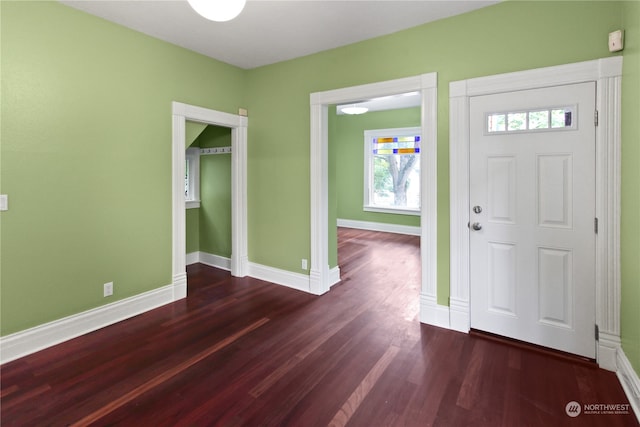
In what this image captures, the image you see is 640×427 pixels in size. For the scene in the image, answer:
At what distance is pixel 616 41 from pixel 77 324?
4.69 meters

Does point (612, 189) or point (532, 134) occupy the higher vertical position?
point (532, 134)

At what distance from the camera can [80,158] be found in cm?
276

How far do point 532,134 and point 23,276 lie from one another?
13.6ft

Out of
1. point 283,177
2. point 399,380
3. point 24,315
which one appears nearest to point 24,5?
point 24,315

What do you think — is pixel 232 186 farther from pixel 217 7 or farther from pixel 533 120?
pixel 533 120

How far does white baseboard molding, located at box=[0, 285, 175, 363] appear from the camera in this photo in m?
2.42

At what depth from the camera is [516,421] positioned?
179 centimetres

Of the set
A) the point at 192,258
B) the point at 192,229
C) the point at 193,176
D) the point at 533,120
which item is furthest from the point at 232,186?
the point at 533,120

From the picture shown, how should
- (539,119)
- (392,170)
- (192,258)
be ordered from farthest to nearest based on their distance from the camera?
(392,170), (192,258), (539,119)

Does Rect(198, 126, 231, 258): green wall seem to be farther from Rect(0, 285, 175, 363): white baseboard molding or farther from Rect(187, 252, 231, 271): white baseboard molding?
Rect(0, 285, 175, 363): white baseboard molding

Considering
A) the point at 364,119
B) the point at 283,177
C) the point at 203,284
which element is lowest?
the point at 203,284

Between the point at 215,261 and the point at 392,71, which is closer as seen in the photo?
the point at 392,71

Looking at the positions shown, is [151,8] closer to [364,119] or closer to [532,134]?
[532,134]

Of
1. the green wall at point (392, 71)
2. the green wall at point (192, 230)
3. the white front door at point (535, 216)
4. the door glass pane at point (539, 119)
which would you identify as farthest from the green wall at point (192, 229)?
the door glass pane at point (539, 119)
